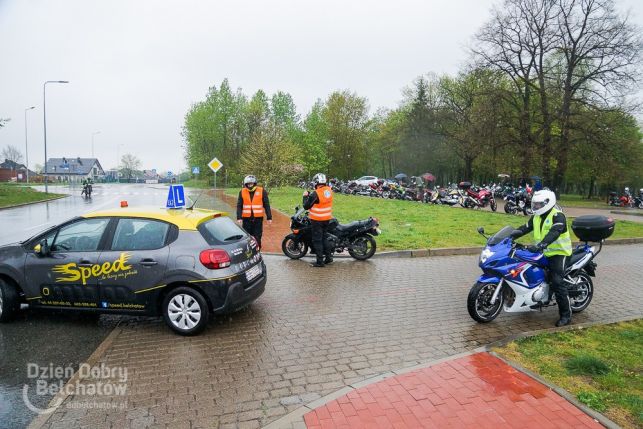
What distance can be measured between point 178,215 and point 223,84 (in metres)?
55.0

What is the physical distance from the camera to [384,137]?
189ft

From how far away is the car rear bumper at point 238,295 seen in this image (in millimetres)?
5277

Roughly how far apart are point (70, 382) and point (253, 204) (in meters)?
5.75

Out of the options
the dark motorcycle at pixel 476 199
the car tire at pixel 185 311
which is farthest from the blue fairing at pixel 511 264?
the dark motorcycle at pixel 476 199

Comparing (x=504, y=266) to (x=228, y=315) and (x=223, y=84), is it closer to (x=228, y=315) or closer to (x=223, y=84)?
(x=228, y=315)

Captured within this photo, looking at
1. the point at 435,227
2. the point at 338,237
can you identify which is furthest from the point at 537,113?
the point at 338,237

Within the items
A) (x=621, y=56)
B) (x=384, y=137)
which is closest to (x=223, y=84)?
(x=384, y=137)

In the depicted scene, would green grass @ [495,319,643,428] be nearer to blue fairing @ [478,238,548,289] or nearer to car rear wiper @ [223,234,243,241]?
blue fairing @ [478,238,548,289]

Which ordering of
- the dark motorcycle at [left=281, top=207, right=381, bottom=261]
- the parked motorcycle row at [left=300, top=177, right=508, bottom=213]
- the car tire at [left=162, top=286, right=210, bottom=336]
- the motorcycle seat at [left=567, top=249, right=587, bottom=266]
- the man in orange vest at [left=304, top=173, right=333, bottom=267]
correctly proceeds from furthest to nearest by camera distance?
1. the parked motorcycle row at [left=300, top=177, right=508, bottom=213]
2. the dark motorcycle at [left=281, top=207, right=381, bottom=261]
3. the man in orange vest at [left=304, top=173, right=333, bottom=267]
4. the motorcycle seat at [left=567, top=249, right=587, bottom=266]
5. the car tire at [left=162, top=286, right=210, bottom=336]

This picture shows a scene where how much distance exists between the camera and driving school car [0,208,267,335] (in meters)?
5.26

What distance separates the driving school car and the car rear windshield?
2 cm

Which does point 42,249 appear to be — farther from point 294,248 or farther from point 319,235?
point 294,248

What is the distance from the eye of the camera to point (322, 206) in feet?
29.2

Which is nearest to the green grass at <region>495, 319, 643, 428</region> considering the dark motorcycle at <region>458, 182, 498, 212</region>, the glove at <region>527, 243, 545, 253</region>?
the glove at <region>527, 243, 545, 253</region>
